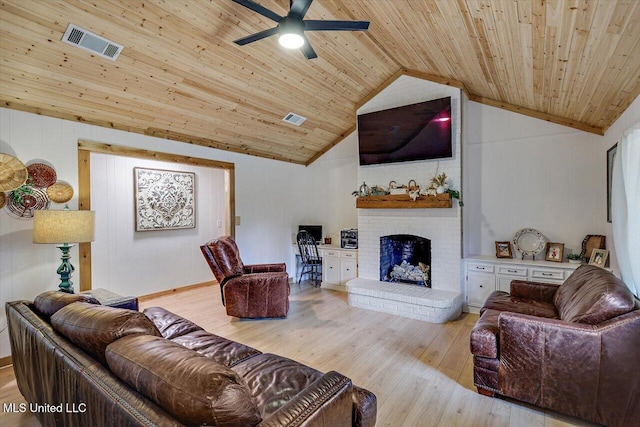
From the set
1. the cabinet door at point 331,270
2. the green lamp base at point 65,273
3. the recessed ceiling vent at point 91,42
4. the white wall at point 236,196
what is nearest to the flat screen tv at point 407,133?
the white wall at point 236,196

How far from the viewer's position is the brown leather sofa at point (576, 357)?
1896 mm

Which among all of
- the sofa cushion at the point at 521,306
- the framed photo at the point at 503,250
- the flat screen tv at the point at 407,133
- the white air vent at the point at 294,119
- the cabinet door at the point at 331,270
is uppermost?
the white air vent at the point at 294,119

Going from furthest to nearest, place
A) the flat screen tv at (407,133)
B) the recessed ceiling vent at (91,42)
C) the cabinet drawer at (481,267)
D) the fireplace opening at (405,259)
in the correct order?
the fireplace opening at (405,259), the flat screen tv at (407,133), the cabinet drawer at (481,267), the recessed ceiling vent at (91,42)

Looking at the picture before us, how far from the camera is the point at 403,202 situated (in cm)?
450

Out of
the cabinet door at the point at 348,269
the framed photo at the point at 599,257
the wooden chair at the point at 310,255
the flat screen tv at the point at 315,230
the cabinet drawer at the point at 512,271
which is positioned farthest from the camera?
the flat screen tv at the point at 315,230

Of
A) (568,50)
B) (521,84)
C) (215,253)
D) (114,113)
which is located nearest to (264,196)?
(215,253)

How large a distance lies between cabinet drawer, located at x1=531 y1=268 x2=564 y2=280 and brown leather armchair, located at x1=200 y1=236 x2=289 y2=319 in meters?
3.09

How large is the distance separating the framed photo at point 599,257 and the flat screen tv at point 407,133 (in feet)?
6.58

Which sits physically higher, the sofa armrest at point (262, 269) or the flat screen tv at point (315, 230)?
the flat screen tv at point (315, 230)

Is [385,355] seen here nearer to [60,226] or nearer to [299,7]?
[299,7]

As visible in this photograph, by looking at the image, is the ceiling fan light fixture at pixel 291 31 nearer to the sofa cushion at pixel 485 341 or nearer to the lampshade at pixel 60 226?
the lampshade at pixel 60 226

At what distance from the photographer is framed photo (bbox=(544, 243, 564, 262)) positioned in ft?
13.1

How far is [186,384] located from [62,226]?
2.61 m

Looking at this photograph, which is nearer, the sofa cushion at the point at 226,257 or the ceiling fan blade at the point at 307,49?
the ceiling fan blade at the point at 307,49
